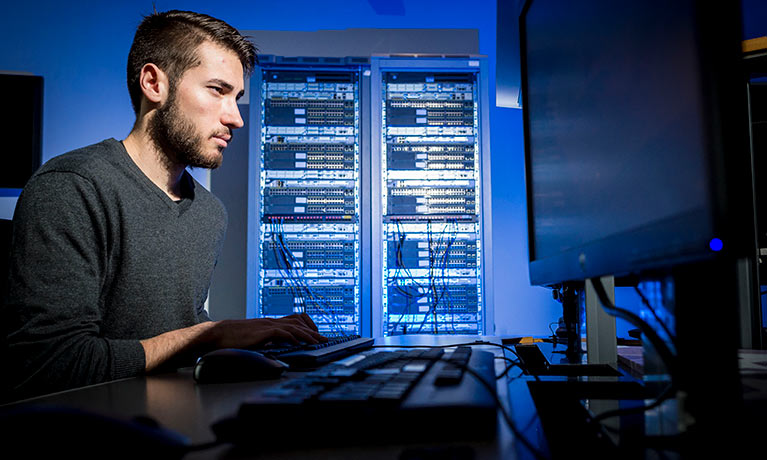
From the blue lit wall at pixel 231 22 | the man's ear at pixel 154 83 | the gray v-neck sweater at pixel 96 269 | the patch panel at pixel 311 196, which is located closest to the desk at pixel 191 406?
the gray v-neck sweater at pixel 96 269

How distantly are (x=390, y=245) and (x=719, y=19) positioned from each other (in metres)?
2.49

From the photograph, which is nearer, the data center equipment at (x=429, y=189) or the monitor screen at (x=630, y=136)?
the monitor screen at (x=630, y=136)

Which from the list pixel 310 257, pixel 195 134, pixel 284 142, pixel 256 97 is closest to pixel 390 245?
pixel 310 257

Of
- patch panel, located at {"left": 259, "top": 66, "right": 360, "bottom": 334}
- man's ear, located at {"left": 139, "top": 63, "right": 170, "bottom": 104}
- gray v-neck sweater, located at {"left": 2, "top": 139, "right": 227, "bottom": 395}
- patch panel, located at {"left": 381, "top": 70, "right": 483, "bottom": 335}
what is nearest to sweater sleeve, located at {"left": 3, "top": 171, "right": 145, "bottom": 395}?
gray v-neck sweater, located at {"left": 2, "top": 139, "right": 227, "bottom": 395}

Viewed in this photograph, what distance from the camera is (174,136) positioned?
1174 millimetres

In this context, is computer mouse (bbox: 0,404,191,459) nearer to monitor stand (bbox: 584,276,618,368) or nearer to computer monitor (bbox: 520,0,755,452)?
computer monitor (bbox: 520,0,755,452)

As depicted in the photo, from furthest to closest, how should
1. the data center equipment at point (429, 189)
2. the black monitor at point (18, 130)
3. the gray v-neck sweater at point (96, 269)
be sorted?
the black monitor at point (18, 130) → the data center equipment at point (429, 189) → the gray v-neck sweater at point (96, 269)

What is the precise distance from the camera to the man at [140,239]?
75 centimetres

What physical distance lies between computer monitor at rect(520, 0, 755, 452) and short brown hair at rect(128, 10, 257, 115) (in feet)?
3.04

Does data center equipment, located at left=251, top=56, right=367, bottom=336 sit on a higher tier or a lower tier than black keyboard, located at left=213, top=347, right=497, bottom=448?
higher

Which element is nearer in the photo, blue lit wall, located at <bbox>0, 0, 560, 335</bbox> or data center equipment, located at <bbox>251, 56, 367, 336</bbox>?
data center equipment, located at <bbox>251, 56, 367, 336</bbox>

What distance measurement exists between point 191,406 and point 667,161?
0.46 meters

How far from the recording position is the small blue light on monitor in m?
0.27

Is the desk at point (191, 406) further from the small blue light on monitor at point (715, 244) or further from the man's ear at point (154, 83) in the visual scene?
the man's ear at point (154, 83)
